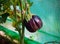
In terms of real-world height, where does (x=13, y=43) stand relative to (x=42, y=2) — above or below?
below

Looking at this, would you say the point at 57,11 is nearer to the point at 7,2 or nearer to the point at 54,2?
the point at 54,2

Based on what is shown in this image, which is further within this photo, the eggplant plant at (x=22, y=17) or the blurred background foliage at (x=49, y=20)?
the blurred background foliage at (x=49, y=20)

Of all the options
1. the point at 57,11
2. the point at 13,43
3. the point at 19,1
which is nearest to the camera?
the point at 19,1

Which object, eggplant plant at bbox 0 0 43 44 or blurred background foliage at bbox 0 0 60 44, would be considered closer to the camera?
eggplant plant at bbox 0 0 43 44

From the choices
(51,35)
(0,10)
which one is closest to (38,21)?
(0,10)

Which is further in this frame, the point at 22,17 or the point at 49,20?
the point at 49,20

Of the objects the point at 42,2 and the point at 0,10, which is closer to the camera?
the point at 0,10

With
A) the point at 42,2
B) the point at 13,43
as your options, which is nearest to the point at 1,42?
the point at 13,43

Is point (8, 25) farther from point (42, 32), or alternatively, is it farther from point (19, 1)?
point (19, 1)

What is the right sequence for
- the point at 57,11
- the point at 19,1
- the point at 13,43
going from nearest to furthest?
Answer: the point at 19,1 < the point at 13,43 < the point at 57,11
